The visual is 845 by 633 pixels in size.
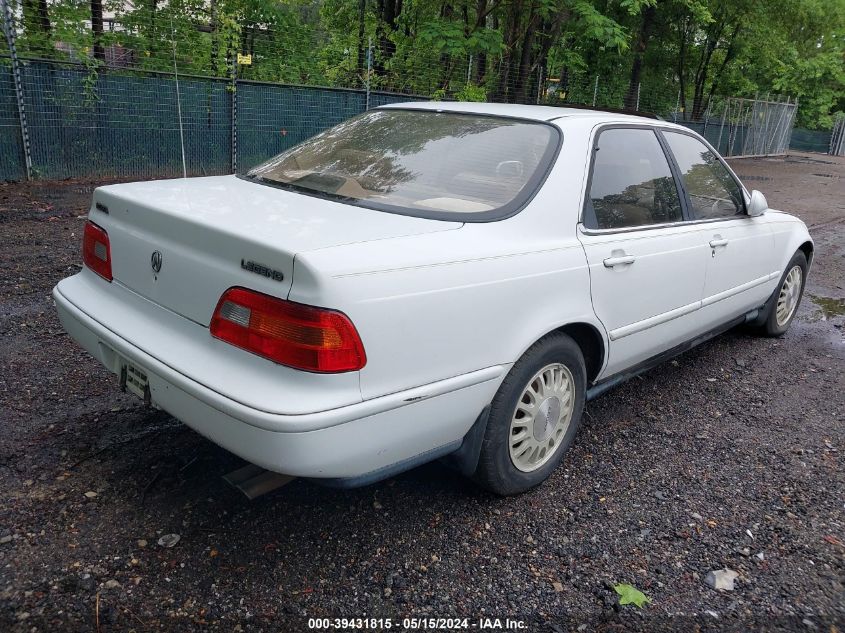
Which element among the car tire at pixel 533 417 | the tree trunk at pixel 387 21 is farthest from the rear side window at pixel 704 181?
the tree trunk at pixel 387 21

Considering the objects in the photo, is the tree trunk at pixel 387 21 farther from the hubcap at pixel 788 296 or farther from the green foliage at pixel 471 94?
the hubcap at pixel 788 296

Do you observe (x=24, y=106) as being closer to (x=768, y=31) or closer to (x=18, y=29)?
(x=18, y=29)

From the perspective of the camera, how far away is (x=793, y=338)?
19.4 ft

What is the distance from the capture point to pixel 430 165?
330 cm

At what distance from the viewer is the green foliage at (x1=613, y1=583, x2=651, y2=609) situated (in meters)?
2.61

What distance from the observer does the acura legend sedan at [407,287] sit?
233 cm

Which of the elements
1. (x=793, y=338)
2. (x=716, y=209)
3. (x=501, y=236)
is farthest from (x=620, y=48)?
(x=501, y=236)

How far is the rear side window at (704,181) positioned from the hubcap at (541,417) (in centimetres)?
158

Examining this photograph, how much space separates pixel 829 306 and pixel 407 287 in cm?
605

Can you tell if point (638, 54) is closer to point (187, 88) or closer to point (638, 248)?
point (187, 88)

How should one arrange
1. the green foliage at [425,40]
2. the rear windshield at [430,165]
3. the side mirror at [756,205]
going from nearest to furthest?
the rear windshield at [430,165] → the side mirror at [756,205] → the green foliage at [425,40]

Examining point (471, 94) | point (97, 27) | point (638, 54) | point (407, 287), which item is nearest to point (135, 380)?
point (407, 287)

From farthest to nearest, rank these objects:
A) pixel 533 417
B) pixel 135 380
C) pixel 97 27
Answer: pixel 97 27, pixel 533 417, pixel 135 380

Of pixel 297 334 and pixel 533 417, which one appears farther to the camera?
pixel 533 417
